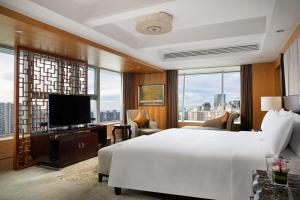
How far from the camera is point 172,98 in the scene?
721 centimetres

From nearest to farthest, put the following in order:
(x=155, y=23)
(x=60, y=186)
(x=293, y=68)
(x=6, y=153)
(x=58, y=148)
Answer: (x=60, y=186)
(x=155, y=23)
(x=293, y=68)
(x=58, y=148)
(x=6, y=153)

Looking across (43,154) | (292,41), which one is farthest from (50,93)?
(292,41)

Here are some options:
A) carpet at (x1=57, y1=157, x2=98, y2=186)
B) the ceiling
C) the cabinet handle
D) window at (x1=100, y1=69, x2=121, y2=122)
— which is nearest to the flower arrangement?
the ceiling

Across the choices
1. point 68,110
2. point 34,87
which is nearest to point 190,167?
point 68,110

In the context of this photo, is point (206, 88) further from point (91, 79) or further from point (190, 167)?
point (190, 167)

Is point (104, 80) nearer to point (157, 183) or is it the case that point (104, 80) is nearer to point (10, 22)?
point (10, 22)

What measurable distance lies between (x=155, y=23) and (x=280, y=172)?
8.36 feet

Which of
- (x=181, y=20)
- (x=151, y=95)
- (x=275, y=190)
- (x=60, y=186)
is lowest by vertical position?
(x=60, y=186)

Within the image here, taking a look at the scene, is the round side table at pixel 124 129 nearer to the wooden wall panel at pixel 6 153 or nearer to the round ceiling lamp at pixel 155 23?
the wooden wall panel at pixel 6 153

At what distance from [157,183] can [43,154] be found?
255 centimetres

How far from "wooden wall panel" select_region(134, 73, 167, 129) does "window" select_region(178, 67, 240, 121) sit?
61cm

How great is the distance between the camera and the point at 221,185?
2199 mm

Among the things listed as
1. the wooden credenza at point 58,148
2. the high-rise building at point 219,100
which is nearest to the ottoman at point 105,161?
the wooden credenza at point 58,148

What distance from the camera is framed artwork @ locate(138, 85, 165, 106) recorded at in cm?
737
